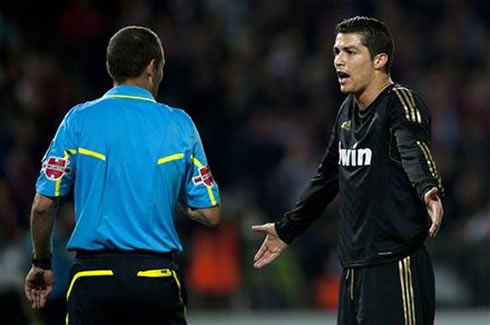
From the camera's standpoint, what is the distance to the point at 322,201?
6.27 meters

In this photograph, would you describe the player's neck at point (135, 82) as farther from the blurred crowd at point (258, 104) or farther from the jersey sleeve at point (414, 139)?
the blurred crowd at point (258, 104)

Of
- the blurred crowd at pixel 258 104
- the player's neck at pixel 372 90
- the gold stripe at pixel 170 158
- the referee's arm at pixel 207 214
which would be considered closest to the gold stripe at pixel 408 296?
the player's neck at pixel 372 90

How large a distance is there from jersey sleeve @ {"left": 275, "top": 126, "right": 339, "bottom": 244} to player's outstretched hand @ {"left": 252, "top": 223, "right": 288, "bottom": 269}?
0.09 ft

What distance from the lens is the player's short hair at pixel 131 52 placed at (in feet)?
18.0

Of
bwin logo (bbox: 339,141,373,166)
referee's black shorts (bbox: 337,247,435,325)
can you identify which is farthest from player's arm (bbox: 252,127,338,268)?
referee's black shorts (bbox: 337,247,435,325)

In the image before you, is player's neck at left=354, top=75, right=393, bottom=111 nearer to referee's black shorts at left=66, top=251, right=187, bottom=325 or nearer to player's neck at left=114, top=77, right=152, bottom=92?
player's neck at left=114, top=77, right=152, bottom=92

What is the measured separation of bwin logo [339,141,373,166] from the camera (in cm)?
578

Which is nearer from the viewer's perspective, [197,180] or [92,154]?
[92,154]

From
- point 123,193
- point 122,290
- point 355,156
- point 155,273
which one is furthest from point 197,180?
point 355,156

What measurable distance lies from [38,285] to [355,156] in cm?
153

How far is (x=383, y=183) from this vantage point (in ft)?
18.8

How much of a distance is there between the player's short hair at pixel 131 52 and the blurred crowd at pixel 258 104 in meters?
4.86

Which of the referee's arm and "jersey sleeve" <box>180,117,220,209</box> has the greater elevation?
"jersey sleeve" <box>180,117,220,209</box>

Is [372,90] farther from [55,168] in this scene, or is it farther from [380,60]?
[55,168]
